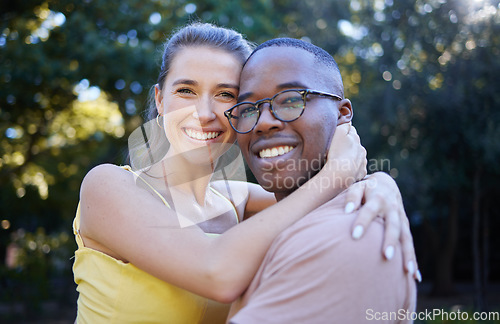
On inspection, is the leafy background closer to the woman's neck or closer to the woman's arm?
the woman's neck

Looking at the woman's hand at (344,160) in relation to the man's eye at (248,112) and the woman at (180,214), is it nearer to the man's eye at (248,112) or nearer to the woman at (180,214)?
the woman at (180,214)

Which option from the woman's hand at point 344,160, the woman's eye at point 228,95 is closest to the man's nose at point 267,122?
the woman's hand at point 344,160

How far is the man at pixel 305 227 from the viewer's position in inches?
58.2

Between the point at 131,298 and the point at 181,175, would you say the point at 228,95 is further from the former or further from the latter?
the point at 131,298

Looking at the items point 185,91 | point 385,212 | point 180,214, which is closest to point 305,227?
point 385,212

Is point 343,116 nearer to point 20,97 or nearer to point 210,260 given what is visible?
point 210,260

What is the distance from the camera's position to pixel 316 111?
2105 millimetres

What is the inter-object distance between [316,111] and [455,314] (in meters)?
7.86

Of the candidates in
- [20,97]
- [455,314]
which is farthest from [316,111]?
[20,97]

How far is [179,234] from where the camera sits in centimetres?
201

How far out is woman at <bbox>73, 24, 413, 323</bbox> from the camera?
74.1 inches

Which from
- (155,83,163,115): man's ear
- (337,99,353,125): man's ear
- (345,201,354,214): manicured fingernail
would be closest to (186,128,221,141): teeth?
(155,83,163,115): man's ear

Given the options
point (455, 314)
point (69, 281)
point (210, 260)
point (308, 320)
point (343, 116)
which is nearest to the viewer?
point (308, 320)

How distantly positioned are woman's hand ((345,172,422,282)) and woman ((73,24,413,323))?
0.02m
